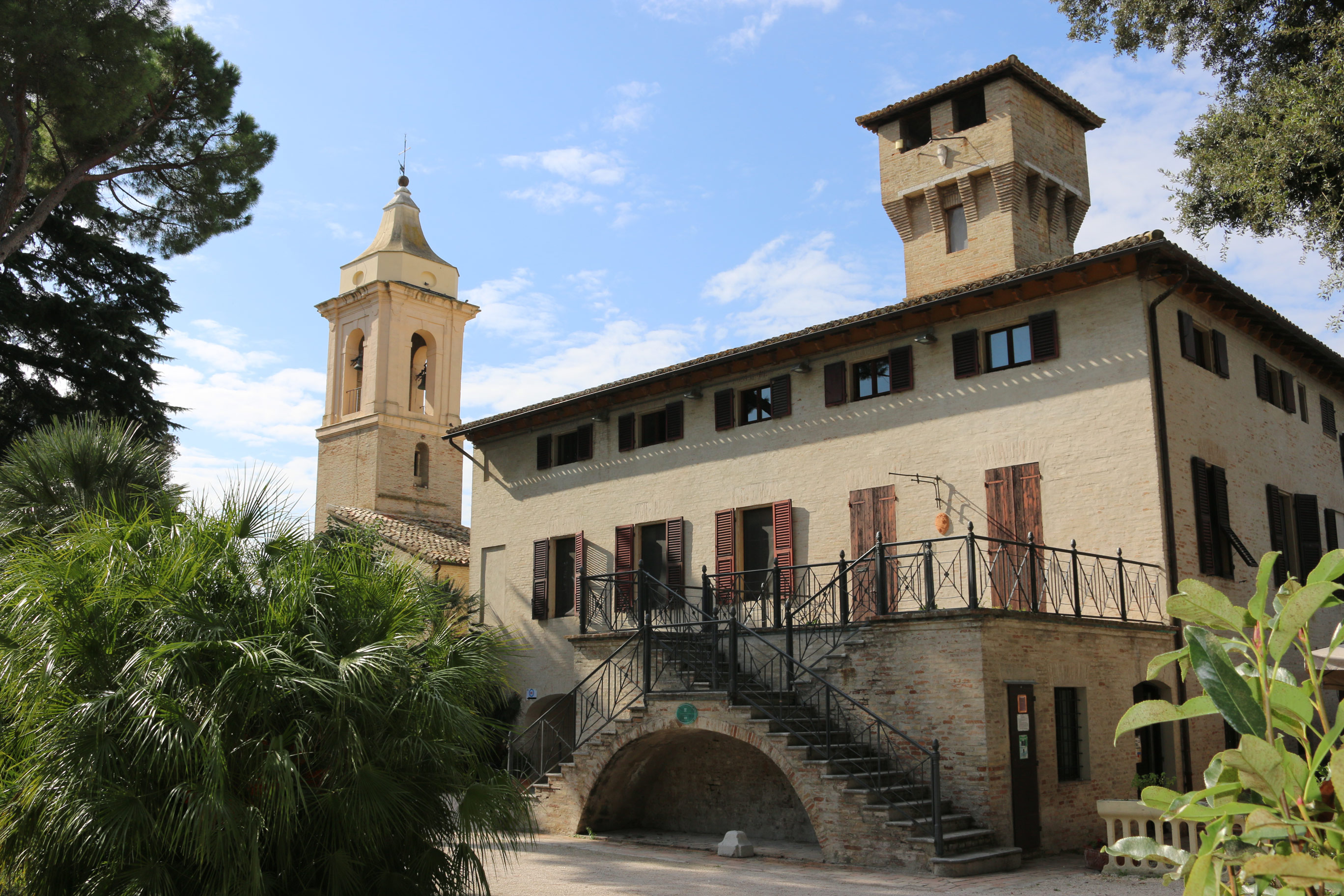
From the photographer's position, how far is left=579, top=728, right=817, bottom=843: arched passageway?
16.4 meters

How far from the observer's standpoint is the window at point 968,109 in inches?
900

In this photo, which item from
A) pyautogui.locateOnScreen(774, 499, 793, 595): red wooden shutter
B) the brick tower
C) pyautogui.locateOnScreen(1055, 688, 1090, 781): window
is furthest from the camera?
the brick tower

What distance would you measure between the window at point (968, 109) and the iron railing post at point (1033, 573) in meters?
10.1

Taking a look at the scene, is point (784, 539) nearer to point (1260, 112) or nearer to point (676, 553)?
point (676, 553)

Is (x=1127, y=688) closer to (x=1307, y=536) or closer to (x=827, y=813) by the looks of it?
(x=827, y=813)

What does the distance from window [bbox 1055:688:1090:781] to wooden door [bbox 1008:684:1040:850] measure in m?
0.89

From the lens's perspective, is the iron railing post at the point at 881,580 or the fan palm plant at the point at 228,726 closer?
the fan palm plant at the point at 228,726

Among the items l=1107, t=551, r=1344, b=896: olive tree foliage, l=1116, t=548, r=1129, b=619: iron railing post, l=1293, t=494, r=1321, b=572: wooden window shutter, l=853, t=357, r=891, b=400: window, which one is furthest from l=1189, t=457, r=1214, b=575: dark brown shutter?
l=1107, t=551, r=1344, b=896: olive tree foliage

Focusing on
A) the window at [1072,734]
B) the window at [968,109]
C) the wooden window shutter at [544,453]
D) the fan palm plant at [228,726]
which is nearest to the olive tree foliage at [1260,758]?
the fan palm plant at [228,726]

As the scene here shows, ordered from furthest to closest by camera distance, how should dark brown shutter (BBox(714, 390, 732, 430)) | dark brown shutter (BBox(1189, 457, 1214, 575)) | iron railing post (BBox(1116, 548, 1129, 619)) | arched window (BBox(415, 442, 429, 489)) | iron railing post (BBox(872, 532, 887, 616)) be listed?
arched window (BBox(415, 442, 429, 489)), dark brown shutter (BBox(714, 390, 732, 430)), dark brown shutter (BBox(1189, 457, 1214, 575)), iron railing post (BBox(1116, 548, 1129, 619)), iron railing post (BBox(872, 532, 887, 616))

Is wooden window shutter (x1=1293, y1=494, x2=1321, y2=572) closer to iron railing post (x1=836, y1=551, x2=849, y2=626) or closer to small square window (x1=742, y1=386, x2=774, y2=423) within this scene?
iron railing post (x1=836, y1=551, x2=849, y2=626)

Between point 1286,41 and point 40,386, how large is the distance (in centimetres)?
2479

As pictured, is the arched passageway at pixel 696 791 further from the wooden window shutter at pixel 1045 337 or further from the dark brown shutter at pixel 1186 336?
the dark brown shutter at pixel 1186 336

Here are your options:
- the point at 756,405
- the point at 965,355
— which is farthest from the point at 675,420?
the point at 965,355
